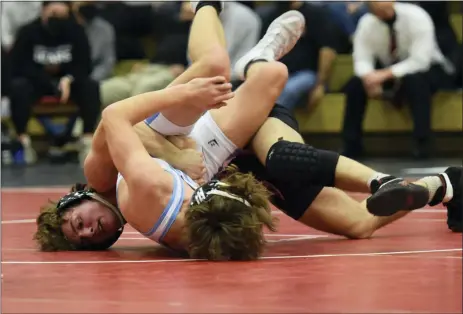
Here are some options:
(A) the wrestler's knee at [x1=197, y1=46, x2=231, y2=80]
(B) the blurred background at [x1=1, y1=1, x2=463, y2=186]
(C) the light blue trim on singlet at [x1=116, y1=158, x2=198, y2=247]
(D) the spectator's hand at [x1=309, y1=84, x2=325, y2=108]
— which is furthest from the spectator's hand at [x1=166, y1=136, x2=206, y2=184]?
(D) the spectator's hand at [x1=309, y1=84, x2=325, y2=108]

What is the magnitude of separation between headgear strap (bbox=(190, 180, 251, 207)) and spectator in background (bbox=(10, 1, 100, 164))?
5.88 metres

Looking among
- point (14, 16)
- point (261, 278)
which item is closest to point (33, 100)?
point (14, 16)

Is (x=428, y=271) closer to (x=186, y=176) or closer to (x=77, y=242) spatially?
(x=186, y=176)

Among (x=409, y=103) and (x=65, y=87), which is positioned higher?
(x=409, y=103)

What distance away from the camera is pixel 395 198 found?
3.40 metres

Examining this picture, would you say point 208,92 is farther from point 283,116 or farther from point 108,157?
point 283,116

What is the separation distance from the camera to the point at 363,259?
3.37 meters

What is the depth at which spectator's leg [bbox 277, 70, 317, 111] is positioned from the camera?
8586 mm

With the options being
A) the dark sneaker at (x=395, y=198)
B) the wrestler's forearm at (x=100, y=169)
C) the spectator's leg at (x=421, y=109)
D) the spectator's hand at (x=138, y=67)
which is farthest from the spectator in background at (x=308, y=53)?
the dark sneaker at (x=395, y=198)

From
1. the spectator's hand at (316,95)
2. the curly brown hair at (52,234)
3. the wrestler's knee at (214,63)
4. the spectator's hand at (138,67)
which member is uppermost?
the wrestler's knee at (214,63)

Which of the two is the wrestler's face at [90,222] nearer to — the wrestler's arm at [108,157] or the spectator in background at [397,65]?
the wrestler's arm at [108,157]

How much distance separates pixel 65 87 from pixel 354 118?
9.12 feet

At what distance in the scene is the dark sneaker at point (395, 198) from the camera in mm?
3400

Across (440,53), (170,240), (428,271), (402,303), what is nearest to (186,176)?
(170,240)
